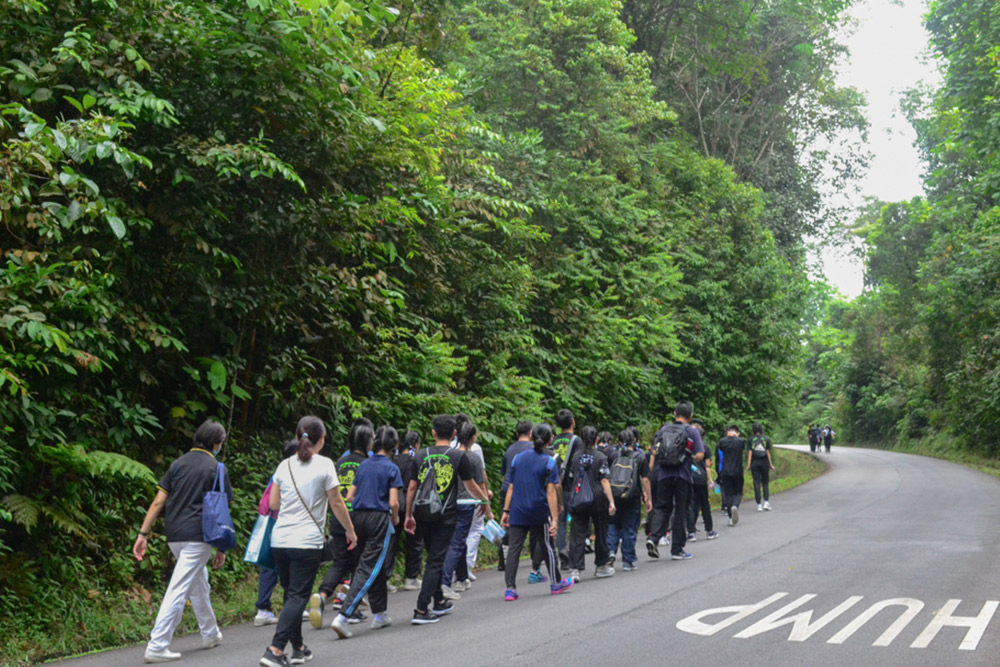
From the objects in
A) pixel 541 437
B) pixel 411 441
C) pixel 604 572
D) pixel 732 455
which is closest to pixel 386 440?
pixel 411 441

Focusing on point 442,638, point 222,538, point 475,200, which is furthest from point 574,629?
point 475,200

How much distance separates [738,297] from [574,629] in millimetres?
22408

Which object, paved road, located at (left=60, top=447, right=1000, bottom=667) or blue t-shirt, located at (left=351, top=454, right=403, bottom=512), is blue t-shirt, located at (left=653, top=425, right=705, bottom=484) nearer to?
paved road, located at (left=60, top=447, right=1000, bottom=667)

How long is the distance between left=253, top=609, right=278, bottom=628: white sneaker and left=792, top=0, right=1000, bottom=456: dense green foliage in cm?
2702

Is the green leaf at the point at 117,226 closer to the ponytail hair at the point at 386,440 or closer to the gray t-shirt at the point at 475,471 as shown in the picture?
the ponytail hair at the point at 386,440

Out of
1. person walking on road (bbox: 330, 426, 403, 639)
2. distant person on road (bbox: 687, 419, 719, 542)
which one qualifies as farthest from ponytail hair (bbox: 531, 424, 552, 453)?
distant person on road (bbox: 687, 419, 719, 542)

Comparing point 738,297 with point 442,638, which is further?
point 738,297

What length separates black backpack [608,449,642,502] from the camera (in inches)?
502

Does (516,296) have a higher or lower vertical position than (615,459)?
higher

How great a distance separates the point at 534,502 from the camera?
35.3ft

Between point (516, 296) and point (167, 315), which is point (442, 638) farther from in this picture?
point (516, 296)

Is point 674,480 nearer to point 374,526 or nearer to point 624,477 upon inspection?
point 624,477

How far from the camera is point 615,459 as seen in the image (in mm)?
13289

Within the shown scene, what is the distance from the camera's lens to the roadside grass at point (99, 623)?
8141mm
